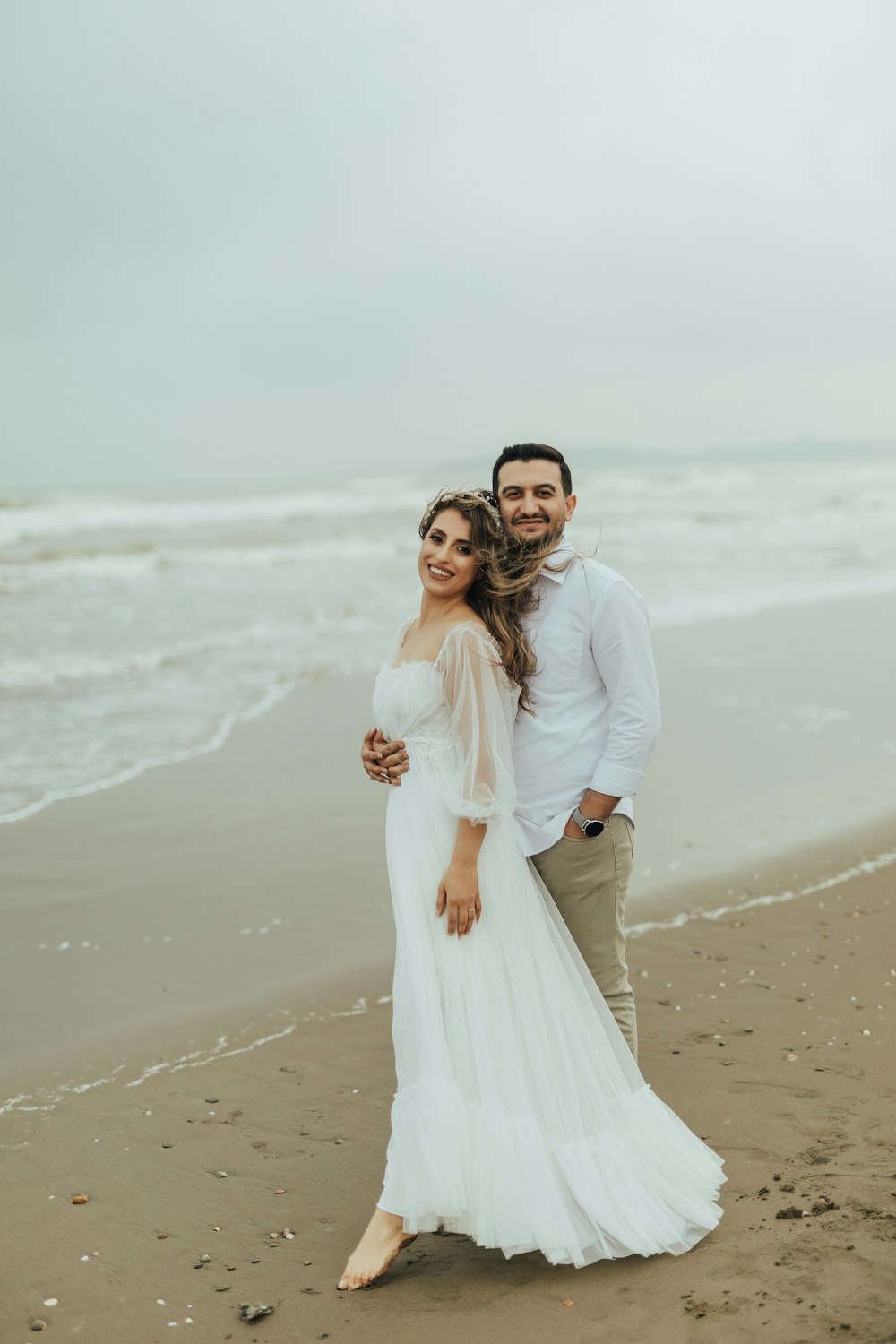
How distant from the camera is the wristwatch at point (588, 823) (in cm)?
340

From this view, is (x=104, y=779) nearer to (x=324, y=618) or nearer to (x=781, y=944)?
(x=781, y=944)

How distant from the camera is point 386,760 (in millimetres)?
3379

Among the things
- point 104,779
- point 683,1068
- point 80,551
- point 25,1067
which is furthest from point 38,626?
point 683,1068

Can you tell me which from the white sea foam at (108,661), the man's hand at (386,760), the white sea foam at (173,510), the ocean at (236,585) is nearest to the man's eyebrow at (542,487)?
the ocean at (236,585)

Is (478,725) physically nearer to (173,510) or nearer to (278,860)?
(278,860)

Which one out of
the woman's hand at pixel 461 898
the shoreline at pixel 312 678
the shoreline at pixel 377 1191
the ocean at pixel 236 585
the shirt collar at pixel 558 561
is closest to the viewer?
the shoreline at pixel 377 1191

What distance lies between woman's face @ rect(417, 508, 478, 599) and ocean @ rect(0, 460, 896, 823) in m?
0.46

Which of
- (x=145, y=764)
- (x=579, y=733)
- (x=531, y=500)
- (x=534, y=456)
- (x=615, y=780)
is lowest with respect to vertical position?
(x=145, y=764)

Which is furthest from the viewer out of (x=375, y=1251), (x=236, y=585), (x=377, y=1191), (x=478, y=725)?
(x=236, y=585)

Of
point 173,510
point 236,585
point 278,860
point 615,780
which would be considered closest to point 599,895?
point 615,780

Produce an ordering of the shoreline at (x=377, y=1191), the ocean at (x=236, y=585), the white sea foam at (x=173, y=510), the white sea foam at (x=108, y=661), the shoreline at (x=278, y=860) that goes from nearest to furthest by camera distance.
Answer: the shoreline at (x=377, y=1191)
the shoreline at (x=278, y=860)
the ocean at (x=236, y=585)
the white sea foam at (x=108, y=661)
the white sea foam at (x=173, y=510)

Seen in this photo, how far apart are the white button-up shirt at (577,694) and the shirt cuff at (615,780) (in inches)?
0.7

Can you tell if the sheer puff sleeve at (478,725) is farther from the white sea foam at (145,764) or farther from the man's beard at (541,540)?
the white sea foam at (145,764)

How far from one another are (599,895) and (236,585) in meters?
15.6
